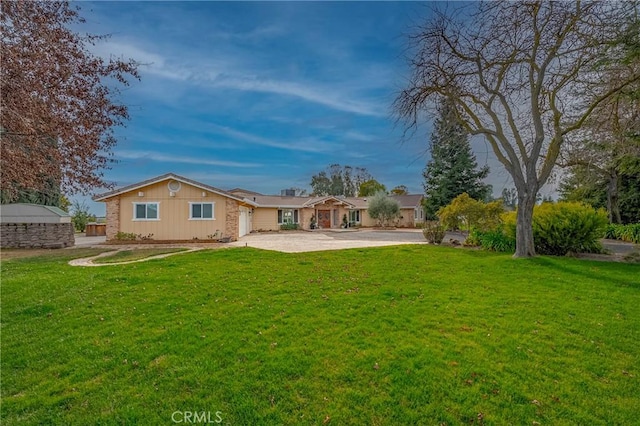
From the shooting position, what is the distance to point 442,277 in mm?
8484

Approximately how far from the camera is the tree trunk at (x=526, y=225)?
36.7 feet

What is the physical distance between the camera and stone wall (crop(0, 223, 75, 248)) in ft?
50.9

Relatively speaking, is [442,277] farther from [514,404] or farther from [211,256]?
[211,256]

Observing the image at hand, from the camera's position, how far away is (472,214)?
16.1 meters

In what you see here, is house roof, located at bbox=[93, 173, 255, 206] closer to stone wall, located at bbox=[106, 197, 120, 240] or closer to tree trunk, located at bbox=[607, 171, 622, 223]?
stone wall, located at bbox=[106, 197, 120, 240]

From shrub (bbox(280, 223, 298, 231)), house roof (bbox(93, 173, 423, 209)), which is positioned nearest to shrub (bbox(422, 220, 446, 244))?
house roof (bbox(93, 173, 423, 209))

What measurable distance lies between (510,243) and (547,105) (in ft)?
18.7

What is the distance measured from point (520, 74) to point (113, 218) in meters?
21.1

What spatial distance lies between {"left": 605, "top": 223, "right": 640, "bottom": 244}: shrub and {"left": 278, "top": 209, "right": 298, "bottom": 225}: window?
2316 centimetres

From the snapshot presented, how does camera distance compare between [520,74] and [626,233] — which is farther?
[626,233]

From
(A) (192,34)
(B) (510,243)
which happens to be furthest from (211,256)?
(B) (510,243)

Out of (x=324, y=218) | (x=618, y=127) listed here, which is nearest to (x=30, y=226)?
(x=324, y=218)

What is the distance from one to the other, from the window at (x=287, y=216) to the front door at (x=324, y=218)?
3043 millimetres

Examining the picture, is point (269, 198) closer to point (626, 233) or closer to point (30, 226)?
point (30, 226)
